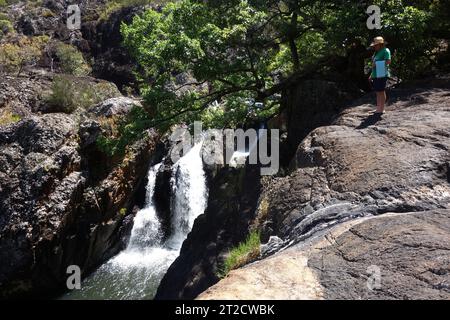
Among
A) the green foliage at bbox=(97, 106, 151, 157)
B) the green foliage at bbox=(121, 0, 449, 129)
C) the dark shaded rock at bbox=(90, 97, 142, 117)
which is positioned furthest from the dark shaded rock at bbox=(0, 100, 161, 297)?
the green foliage at bbox=(121, 0, 449, 129)

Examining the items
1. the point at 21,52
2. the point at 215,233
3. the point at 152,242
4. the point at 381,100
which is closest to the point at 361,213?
the point at 381,100

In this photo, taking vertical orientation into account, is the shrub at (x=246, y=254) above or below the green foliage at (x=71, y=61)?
below

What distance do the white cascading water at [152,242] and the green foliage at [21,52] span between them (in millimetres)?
21246

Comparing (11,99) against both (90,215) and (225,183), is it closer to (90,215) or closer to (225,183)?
(90,215)

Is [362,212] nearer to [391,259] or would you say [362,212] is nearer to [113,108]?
[391,259]

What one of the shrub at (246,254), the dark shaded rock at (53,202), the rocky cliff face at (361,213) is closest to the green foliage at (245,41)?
the rocky cliff face at (361,213)

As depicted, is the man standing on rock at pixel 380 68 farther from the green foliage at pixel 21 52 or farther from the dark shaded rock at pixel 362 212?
the green foliage at pixel 21 52

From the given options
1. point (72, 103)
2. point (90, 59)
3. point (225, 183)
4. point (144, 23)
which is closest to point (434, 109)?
point (225, 183)

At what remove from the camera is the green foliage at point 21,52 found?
3538cm

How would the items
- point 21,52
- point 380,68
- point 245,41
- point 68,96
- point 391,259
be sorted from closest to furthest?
point 391,259 < point 380,68 < point 245,41 < point 68,96 < point 21,52

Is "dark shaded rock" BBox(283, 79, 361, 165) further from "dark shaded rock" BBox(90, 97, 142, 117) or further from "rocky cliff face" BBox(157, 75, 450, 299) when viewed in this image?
"dark shaded rock" BBox(90, 97, 142, 117)

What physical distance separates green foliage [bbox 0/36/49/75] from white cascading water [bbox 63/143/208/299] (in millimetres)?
21246

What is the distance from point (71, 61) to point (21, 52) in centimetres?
474

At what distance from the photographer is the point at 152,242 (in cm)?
1911
